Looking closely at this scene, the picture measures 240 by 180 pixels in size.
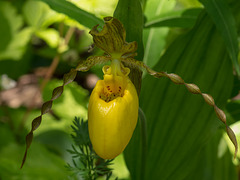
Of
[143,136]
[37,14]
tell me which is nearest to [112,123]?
[143,136]

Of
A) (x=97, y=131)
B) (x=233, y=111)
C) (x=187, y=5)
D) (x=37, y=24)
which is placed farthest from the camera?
(x=37, y=24)

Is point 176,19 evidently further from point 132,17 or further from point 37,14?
point 37,14

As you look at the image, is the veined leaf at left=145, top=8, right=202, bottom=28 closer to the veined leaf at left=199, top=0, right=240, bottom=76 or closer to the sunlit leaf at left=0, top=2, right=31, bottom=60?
the veined leaf at left=199, top=0, right=240, bottom=76

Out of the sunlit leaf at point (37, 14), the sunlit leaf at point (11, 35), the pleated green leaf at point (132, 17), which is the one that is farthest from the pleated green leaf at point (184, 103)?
the sunlit leaf at point (11, 35)

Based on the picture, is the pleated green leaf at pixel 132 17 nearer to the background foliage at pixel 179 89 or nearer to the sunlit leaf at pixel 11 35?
the background foliage at pixel 179 89

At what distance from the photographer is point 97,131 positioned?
0.67 meters

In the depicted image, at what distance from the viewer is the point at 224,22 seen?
2.47 ft

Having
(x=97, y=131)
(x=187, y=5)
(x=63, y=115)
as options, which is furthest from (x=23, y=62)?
(x=97, y=131)

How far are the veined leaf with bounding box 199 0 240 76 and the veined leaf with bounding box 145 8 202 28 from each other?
0.64ft

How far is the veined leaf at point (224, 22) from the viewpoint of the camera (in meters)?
0.74

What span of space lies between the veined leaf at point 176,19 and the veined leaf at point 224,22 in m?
0.20

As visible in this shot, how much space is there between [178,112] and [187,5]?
0.86 metres

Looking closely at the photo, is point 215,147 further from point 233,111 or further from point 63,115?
point 63,115

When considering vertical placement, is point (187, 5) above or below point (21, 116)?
above
